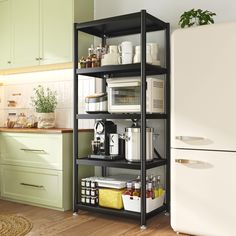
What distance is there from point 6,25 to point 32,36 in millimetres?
453

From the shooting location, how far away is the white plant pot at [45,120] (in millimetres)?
3802

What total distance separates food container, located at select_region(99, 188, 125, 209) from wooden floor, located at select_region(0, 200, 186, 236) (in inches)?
5.1

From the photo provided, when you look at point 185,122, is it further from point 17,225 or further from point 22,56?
point 22,56

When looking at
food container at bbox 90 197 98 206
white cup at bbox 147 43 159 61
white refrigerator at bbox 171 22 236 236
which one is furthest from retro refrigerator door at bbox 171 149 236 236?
white cup at bbox 147 43 159 61

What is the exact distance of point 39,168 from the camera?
11.6ft

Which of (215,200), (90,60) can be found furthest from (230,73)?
(90,60)

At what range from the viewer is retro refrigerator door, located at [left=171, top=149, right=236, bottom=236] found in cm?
249

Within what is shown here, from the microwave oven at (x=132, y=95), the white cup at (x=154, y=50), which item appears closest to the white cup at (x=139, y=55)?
the white cup at (x=154, y=50)

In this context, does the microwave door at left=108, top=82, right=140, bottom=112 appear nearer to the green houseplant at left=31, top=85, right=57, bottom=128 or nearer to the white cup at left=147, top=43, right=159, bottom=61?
the white cup at left=147, top=43, right=159, bottom=61

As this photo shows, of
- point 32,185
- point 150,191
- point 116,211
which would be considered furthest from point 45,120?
point 150,191

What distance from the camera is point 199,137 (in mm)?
2576

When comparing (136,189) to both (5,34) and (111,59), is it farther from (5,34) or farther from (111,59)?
(5,34)

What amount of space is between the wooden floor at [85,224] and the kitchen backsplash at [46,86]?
100cm

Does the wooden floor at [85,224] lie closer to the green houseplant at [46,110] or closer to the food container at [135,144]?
the food container at [135,144]
